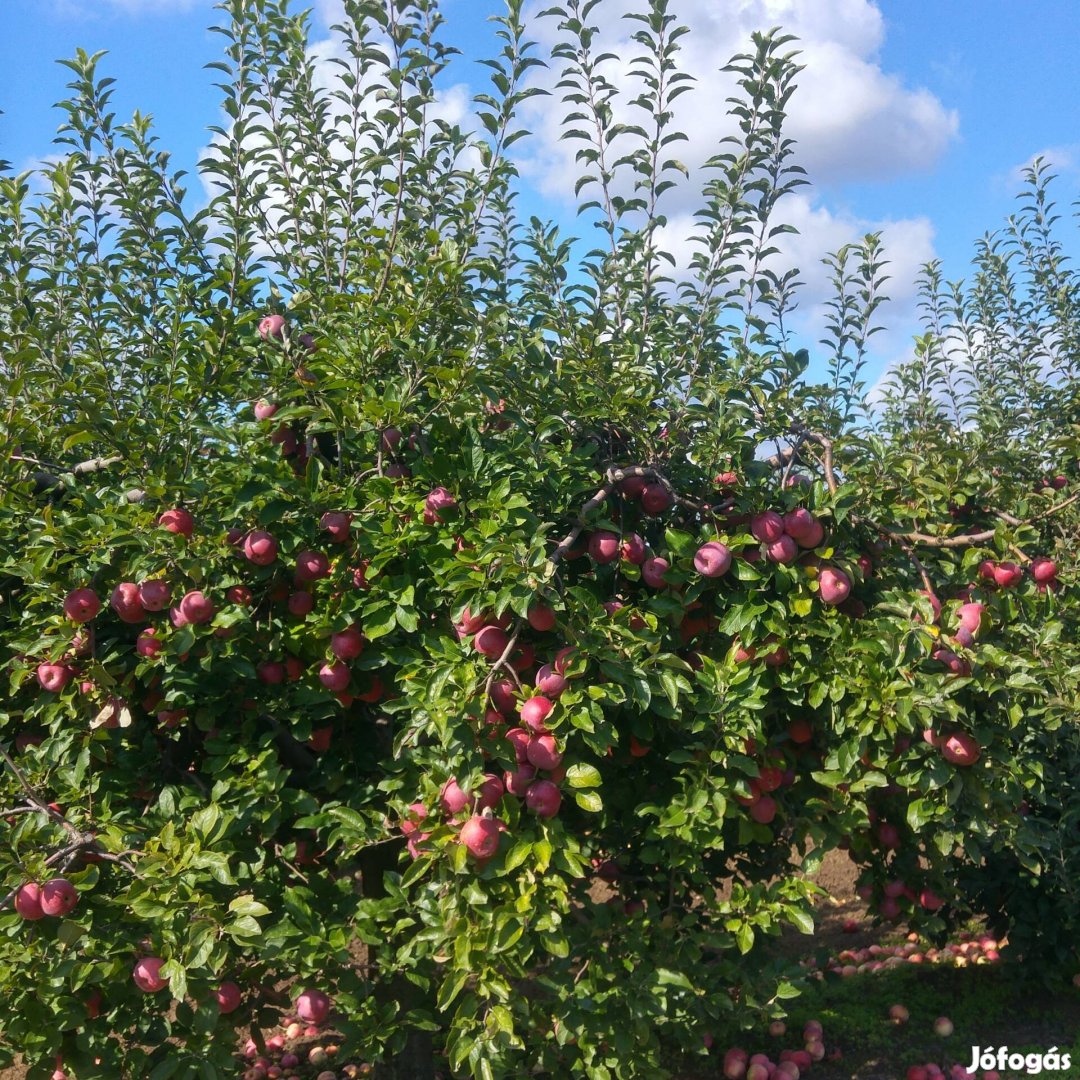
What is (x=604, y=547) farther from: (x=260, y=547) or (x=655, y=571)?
(x=260, y=547)

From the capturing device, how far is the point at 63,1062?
240cm

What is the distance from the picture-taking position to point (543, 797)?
223 centimetres

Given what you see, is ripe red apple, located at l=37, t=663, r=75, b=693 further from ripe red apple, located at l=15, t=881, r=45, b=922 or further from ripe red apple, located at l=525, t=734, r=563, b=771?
ripe red apple, located at l=525, t=734, r=563, b=771

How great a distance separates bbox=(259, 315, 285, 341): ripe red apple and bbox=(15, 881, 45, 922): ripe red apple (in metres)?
1.48

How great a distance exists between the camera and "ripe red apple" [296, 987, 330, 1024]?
96.9 inches

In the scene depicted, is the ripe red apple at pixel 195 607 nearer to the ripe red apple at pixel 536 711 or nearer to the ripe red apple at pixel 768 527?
the ripe red apple at pixel 536 711

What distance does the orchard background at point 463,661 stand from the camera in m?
2.24

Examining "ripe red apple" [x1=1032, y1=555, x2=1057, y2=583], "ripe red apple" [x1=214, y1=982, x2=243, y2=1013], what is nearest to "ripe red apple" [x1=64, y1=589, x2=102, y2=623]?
"ripe red apple" [x1=214, y1=982, x2=243, y2=1013]

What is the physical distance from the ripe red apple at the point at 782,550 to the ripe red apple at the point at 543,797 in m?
0.80

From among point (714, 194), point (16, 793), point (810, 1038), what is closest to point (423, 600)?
point (16, 793)

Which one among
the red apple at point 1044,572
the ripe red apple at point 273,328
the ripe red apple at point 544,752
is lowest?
the ripe red apple at point 544,752

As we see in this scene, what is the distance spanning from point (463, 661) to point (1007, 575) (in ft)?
4.89

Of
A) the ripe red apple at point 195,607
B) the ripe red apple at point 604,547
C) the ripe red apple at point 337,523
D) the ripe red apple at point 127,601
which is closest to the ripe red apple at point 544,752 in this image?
the ripe red apple at point 604,547

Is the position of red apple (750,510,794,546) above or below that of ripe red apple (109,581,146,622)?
above
